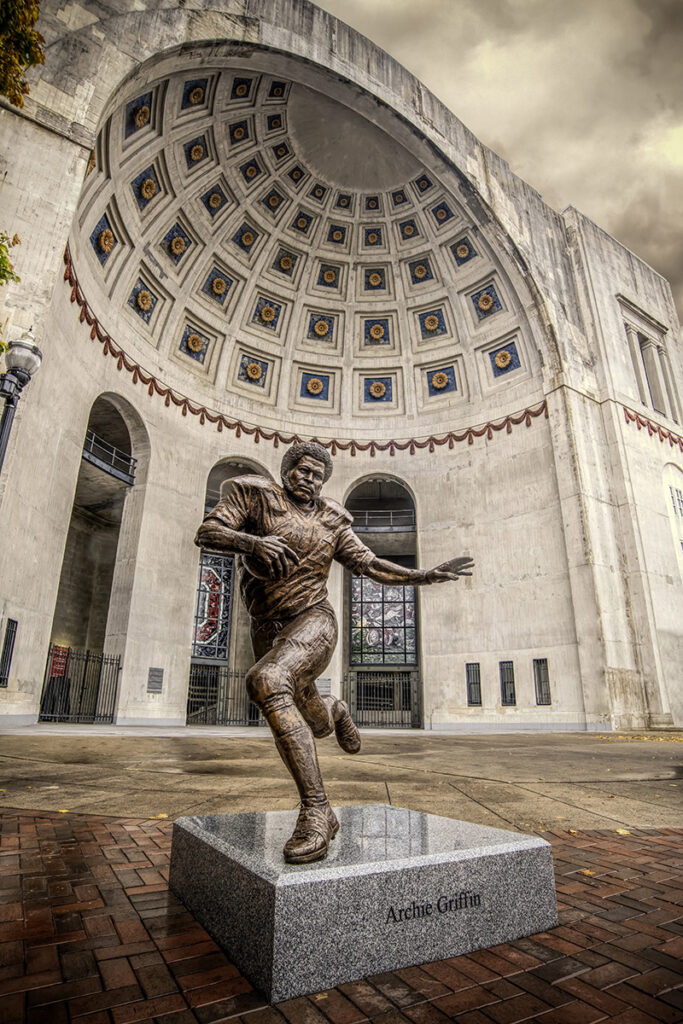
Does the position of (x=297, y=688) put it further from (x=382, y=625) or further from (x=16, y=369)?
(x=382, y=625)

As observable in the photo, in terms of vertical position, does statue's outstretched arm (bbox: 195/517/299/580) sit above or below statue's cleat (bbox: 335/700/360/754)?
above

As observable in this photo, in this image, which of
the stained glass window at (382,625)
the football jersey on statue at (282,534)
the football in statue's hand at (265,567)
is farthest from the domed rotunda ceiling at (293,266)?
the football in statue's hand at (265,567)

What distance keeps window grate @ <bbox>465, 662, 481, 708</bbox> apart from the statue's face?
51.1 ft

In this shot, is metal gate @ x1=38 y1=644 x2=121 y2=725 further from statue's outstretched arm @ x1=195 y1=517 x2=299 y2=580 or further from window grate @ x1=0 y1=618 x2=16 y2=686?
statue's outstretched arm @ x1=195 y1=517 x2=299 y2=580

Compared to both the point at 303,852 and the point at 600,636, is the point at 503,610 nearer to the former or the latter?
the point at 600,636

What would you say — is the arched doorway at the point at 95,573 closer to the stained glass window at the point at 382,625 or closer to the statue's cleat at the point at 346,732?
the stained glass window at the point at 382,625

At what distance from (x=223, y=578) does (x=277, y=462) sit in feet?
14.4

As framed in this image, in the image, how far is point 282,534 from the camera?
2.88 meters

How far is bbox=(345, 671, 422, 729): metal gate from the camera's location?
19.1 m

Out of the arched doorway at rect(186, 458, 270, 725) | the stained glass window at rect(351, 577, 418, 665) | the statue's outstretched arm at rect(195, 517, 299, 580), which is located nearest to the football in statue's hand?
the statue's outstretched arm at rect(195, 517, 299, 580)

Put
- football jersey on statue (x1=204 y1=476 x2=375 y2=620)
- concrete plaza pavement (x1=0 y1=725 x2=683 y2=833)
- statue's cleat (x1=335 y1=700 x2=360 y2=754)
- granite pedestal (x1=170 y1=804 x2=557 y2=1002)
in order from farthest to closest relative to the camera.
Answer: concrete plaza pavement (x1=0 y1=725 x2=683 y2=833)
statue's cleat (x1=335 y1=700 x2=360 y2=754)
football jersey on statue (x1=204 y1=476 x2=375 y2=620)
granite pedestal (x1=170 y1=804 x2=557 y2=1002)

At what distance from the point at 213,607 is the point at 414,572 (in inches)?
642

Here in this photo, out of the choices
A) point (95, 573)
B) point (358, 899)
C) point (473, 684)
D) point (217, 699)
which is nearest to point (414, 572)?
point (358, 899)

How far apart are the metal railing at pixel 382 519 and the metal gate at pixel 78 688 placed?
9115 millimetres
